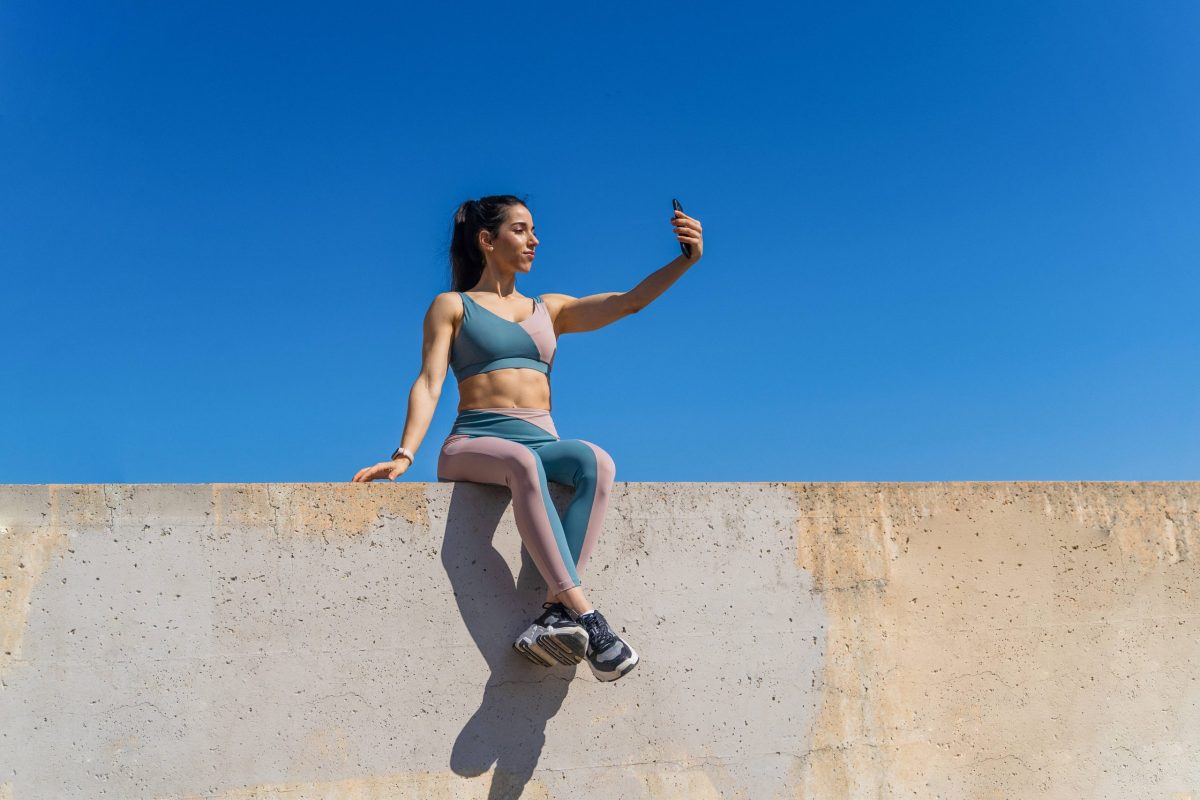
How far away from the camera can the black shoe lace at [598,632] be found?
9.57ft

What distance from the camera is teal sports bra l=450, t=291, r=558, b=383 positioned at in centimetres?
337

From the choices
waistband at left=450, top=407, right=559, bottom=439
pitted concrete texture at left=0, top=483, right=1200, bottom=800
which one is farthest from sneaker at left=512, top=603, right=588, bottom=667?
waistband at left=450, top=407, right=559, bottom=439

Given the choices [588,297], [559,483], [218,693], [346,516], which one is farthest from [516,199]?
[218,693]

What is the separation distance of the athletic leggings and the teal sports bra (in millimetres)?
163

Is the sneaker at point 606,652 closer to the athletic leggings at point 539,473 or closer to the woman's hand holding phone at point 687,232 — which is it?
the athletic leggings at point 539,473

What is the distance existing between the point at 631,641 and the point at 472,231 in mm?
1478

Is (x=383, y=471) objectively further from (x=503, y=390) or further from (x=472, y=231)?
(x=472, y=231)

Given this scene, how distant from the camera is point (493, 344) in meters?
3.38

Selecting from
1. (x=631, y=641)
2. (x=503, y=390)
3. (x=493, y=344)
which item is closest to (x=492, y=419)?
(x=503, y=390)

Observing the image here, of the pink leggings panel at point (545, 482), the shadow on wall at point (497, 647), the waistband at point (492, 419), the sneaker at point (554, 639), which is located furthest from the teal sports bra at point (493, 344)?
the sneaker at point (554, 639)

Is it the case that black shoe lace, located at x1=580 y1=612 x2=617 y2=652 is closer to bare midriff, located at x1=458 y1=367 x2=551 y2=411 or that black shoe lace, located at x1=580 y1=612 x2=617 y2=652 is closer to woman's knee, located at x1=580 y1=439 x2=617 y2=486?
woman's knee, located at x1=580 y1=439 x2=617 y2=486

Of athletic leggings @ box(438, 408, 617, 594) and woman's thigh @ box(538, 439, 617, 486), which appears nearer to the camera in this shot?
athletic leggings @ box(438, 408, 617, 594)

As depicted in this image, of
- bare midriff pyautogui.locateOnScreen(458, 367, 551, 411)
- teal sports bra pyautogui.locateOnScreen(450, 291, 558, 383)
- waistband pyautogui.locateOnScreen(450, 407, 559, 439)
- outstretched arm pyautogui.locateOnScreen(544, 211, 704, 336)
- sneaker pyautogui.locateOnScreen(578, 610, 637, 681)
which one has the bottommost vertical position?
sneaker pyautogui.locateOnScreen(578, 610, 637, 681)

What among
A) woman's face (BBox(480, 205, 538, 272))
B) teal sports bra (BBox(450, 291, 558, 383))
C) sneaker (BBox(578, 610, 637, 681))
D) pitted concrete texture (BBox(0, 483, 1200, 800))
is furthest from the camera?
woman's face (BBox(480, 205, 538, 272))
